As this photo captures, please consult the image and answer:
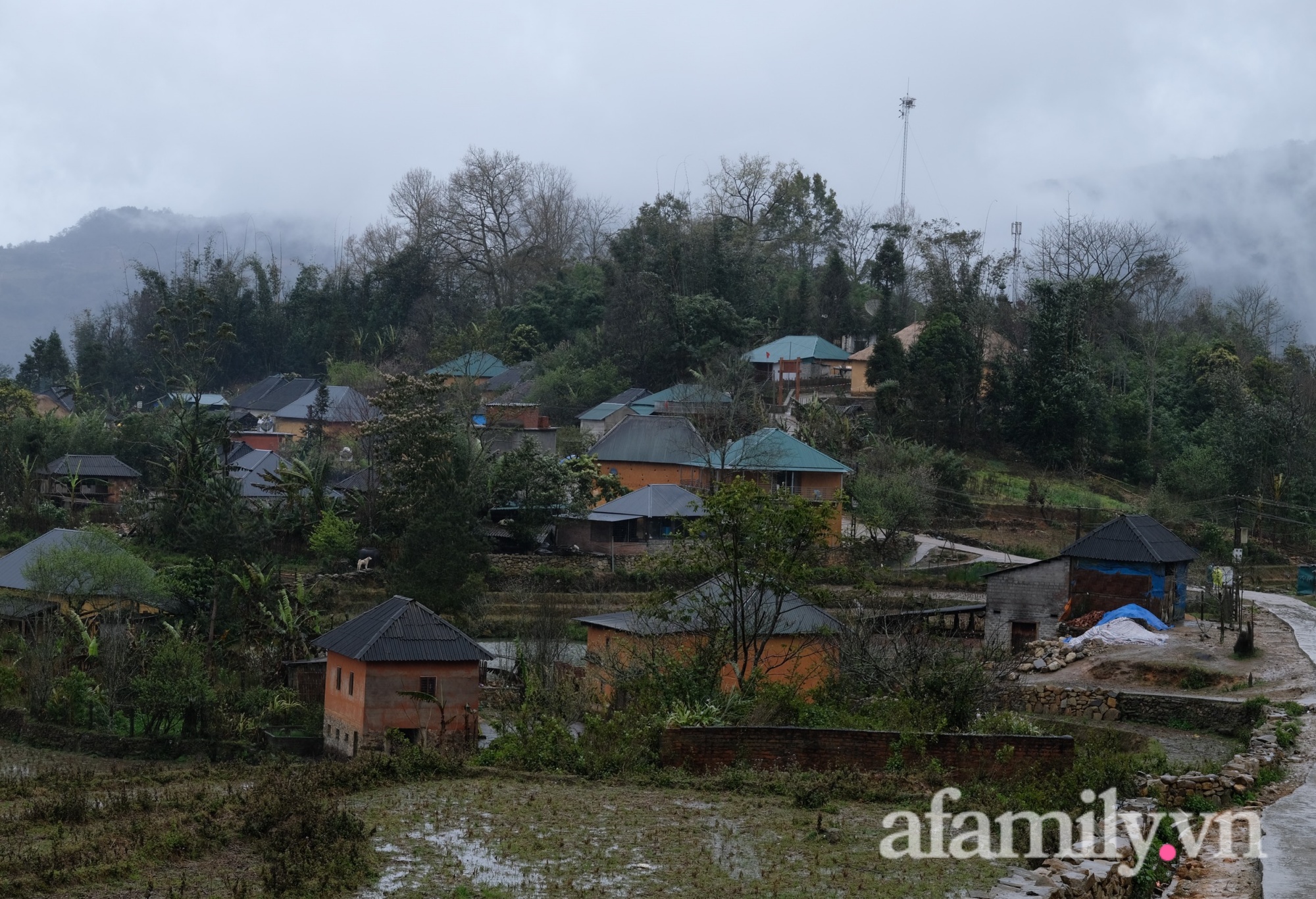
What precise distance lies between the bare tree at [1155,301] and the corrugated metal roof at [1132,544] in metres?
26.5

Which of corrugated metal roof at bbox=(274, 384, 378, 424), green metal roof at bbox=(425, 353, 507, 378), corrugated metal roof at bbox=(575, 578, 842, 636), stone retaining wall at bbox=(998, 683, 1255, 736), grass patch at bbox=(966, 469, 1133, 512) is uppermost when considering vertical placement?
green metal roof at bbox=(425, 353, 507, 378)

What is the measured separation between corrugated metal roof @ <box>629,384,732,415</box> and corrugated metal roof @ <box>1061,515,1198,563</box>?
22314 millimetres

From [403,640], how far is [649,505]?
741 inches

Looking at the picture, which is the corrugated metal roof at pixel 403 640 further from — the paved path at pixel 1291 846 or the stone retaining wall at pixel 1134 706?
the paved path at pixel 1291 846

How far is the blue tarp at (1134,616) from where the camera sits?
85.1 ft

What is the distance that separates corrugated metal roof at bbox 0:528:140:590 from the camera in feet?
Result: 106

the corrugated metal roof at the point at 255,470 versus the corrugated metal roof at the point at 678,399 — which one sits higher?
the corrugated metal roof at the point at 678,399

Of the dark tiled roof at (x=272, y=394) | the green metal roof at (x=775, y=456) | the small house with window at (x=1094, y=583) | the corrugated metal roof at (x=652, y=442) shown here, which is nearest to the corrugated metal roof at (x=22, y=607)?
the corrugated metal roof at (x=652, y=442)

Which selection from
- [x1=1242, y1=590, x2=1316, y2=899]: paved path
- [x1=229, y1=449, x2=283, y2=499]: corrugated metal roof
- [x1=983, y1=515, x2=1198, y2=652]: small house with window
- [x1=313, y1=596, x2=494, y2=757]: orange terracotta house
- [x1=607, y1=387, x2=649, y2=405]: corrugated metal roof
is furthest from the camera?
[x1=607, y1=387, x2=649, y2=405]: corrugated metal roof

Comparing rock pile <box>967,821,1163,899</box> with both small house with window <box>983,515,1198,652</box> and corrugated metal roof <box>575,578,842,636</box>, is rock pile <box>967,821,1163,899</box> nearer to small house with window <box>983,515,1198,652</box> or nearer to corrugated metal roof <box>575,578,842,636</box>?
Answer: corrugated metal roof <box>575,578,842,636</box>

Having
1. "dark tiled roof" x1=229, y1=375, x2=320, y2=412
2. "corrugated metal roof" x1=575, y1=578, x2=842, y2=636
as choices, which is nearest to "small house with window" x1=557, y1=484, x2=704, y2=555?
"corrugated metal roof" x1=575, y1=578, x2=842, y2=636

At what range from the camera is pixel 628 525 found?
135 feet

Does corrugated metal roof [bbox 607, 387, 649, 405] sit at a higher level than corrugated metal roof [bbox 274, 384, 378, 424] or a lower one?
higher

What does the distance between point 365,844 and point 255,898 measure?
158 cm
